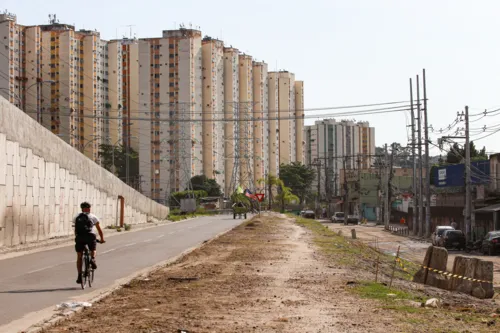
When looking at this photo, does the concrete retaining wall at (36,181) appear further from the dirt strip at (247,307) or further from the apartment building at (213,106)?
the apartment building at (213,106)

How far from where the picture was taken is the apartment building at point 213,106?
5389 inches

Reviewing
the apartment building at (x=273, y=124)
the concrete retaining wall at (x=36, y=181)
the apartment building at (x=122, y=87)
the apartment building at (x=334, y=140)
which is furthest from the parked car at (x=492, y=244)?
the apartment building at (x=334, y=140)

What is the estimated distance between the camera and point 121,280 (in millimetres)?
17375

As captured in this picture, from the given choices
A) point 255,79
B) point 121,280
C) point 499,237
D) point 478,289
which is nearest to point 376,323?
point 121,280

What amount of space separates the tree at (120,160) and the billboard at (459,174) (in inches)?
2659

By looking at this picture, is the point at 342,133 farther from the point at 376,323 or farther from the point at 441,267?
the point at 376,323

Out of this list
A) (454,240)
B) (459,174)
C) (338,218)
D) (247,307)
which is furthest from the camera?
(338,218)

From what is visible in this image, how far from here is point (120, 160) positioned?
144125mm

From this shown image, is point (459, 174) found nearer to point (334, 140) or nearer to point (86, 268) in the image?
point (86, 268)

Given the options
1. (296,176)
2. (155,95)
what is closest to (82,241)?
(155,95)

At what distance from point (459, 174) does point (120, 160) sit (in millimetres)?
83973

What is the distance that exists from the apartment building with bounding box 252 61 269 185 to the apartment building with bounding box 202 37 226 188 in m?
6.86

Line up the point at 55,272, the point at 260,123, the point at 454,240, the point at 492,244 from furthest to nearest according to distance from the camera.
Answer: the point at 260,123
the point at 454,240
the point at 492,244
the point at 55,272

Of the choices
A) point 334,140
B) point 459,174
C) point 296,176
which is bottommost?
point 459,174
